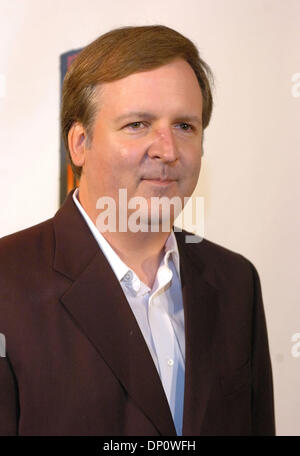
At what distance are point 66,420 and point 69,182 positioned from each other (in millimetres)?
695

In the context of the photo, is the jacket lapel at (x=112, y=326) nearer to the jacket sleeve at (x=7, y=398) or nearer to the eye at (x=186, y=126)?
the jacket sleeve at (x=7, y=398)

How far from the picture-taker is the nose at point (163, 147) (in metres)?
1.10

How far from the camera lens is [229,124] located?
160cm

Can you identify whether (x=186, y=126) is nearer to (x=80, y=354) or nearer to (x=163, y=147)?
(x=163, y=147)

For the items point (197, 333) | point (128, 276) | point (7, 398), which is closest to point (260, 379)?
point (197, 333)

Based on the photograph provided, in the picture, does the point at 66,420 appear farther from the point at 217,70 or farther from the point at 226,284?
the point at 217,70

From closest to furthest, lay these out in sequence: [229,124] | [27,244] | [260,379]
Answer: [27,244], [260,379], [229,124]

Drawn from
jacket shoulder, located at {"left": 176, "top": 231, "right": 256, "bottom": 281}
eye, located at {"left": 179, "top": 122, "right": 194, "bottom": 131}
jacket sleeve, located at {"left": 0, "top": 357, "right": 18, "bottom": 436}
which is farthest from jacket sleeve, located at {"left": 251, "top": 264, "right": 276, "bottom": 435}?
jacket sleeve, located at {"left": 0, "top": 357, "right": 18, "bottom": 436}

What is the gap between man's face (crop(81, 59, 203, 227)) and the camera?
1100mm

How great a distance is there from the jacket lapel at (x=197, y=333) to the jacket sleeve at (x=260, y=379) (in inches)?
5.5

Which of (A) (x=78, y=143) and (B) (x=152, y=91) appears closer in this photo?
(B) (x=152, y=91)

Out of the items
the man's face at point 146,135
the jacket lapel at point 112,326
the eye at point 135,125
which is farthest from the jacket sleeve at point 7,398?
the eye at point 135,125

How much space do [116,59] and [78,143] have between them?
19cm

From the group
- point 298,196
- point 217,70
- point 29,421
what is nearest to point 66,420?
point 29,421
